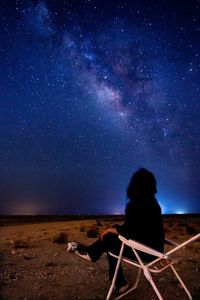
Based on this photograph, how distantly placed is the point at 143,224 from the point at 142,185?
0.49m

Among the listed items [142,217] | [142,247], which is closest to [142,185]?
[142,217]

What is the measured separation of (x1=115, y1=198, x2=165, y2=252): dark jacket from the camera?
4.78m

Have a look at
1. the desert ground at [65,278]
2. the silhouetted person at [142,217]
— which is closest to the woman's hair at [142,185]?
the silhouetted person at [142,217]

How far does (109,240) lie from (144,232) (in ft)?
1.83

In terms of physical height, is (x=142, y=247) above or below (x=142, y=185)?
below

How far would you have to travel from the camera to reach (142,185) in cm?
488

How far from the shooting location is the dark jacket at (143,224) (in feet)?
15.7

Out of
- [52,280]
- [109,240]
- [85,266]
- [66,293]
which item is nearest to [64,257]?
[85,266]

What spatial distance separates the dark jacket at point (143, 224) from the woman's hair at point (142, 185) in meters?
0.09

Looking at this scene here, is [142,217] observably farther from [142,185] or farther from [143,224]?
[142,185]

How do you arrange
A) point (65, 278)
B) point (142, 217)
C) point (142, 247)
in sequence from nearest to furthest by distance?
point (142, 247) → point (142, 217) → point (65, 278)

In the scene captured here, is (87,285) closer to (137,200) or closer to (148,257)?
(148,257)

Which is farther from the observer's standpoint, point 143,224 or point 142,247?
point 143,224

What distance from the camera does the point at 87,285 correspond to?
599 cm
